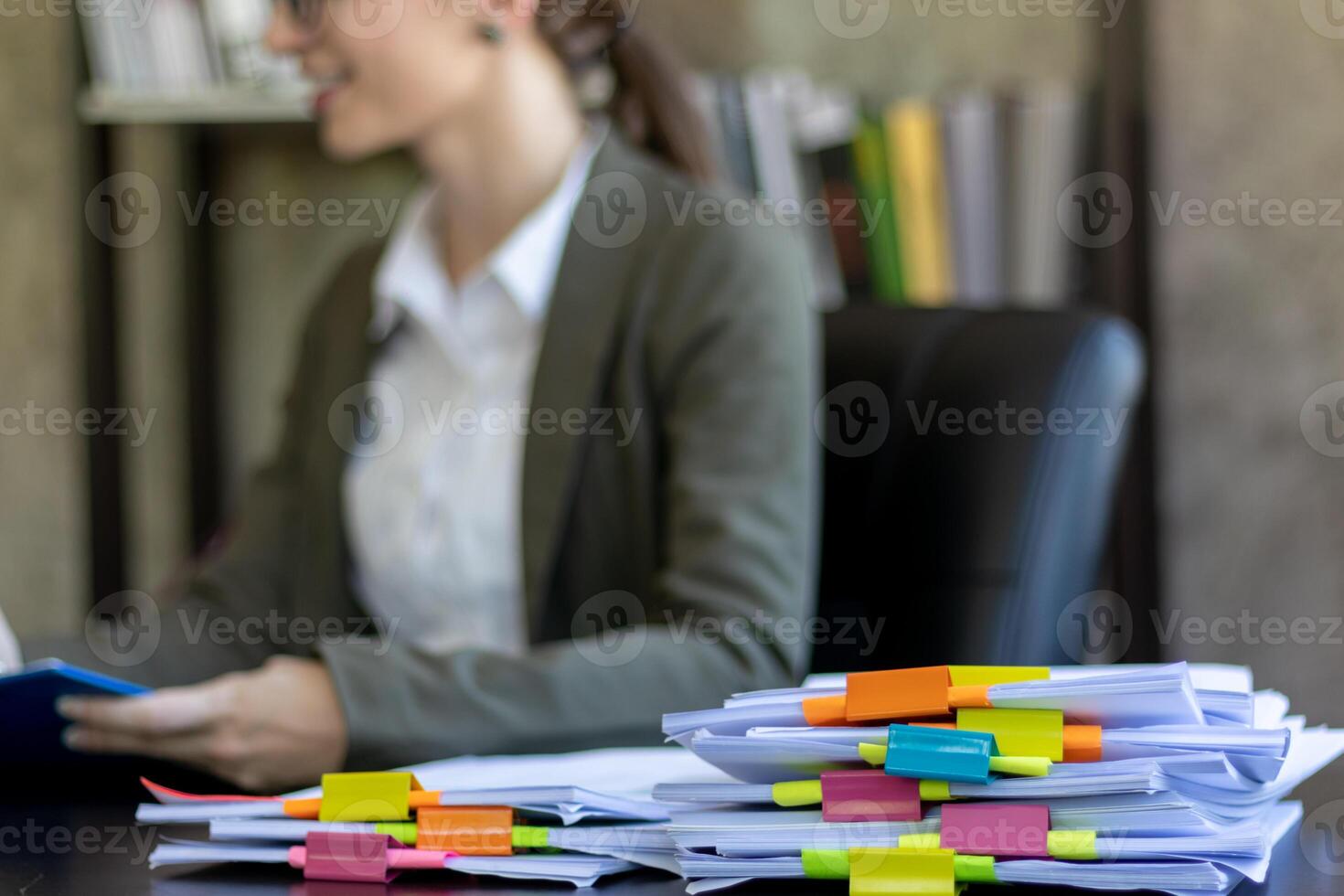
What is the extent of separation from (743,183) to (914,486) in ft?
3.24

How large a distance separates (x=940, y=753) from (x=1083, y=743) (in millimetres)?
46

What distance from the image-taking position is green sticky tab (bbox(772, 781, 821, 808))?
1.65 feet

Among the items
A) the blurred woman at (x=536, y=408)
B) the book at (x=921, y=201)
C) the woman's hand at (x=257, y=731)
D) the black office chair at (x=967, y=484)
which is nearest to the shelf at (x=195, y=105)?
the blurred woman at (x=536, y=408)

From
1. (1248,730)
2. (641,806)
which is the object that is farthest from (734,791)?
(1248,730)

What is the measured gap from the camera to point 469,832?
54 cm

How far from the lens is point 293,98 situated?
6.97 ft

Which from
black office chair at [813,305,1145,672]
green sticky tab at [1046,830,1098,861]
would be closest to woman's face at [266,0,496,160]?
black office chair at [813,305,1145,672]

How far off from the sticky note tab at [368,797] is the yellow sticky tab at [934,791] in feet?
0.61

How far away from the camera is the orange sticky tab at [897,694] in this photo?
1.58ft

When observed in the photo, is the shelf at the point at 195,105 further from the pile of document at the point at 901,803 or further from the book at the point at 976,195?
the pile of document at the point at 901,803

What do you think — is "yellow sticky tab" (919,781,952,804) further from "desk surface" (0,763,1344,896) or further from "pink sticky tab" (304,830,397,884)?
"pink sticky tab" (304,830,397,884)

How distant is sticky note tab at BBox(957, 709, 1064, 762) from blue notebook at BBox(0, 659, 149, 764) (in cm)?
42

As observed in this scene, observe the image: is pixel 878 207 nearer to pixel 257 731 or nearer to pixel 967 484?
pixel 967 484

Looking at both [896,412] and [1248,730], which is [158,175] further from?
[1248,730]
